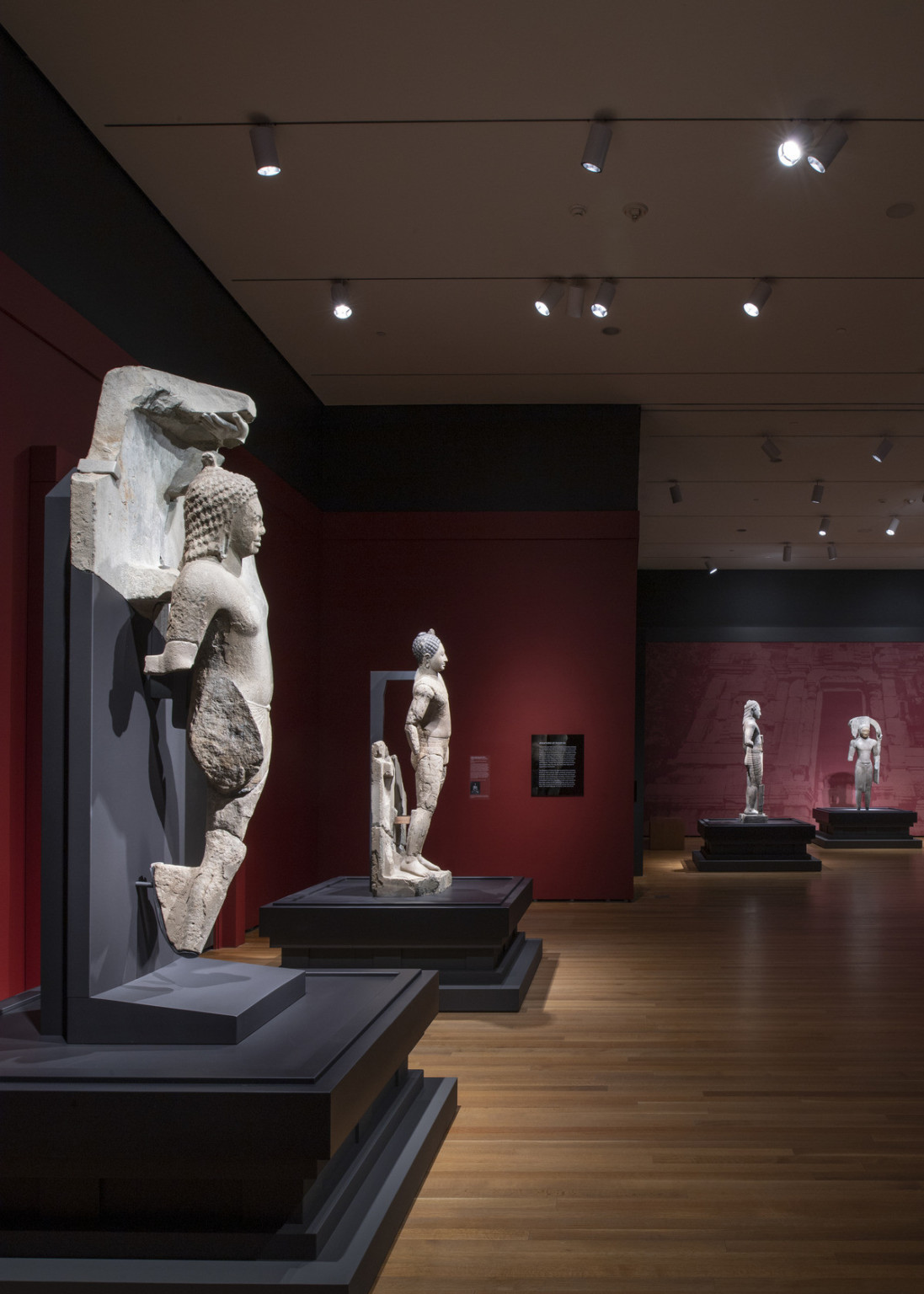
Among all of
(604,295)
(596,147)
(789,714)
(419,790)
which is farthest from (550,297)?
(789,714)

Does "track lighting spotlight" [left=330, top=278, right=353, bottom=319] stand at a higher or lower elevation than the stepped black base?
higher

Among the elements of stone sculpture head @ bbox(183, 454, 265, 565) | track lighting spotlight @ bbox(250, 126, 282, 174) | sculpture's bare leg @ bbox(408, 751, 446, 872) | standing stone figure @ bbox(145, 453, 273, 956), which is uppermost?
track lighting spotlight @ bbox(250, 126, 282, 174)

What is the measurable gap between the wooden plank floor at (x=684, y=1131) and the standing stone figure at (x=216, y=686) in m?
1.18

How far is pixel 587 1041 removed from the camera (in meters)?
5.17

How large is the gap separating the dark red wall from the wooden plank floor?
194cm

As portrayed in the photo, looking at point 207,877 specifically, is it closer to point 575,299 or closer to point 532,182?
point 532,182

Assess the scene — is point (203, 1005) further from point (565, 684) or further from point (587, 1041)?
point (565, 684)

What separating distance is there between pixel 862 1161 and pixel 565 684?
6076mm

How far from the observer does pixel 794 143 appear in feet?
17.1

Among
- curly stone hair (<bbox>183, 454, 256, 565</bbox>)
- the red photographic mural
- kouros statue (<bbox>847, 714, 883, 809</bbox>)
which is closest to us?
curly stone hair (<bbox>183, 454, 256, 565</bbox>)

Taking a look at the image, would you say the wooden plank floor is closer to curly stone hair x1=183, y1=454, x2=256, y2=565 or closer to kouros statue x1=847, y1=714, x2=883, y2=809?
curly stone hair x1=183, y1=454, x2=256, y2=565

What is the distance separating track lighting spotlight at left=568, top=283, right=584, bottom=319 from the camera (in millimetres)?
7078

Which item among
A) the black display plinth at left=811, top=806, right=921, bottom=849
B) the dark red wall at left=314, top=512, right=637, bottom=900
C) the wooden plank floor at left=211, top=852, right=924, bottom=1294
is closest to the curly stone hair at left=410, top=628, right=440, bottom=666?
the wooden plank floor at left=211, top=852, right=924, bottom=1294

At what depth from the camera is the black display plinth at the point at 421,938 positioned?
19.2ft
